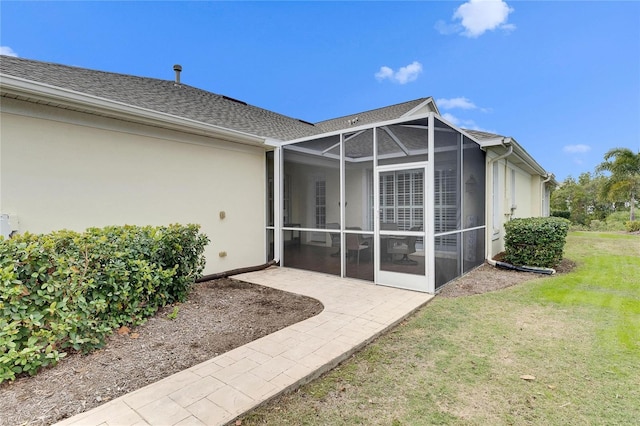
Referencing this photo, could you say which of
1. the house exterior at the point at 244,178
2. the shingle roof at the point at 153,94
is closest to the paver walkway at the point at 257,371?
the house exterior at the point at 244,178

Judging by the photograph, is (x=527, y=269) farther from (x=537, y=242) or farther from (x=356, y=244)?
(x=356, y=244)

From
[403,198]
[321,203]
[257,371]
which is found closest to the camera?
[257,371]

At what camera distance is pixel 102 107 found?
4641 mm

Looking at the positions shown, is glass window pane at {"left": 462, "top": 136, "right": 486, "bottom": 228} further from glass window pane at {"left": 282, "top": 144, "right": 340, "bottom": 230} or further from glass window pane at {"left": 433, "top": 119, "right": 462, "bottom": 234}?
glass window pane at {"left": 282, "top": 144, "right": 340, "bottom": 230}

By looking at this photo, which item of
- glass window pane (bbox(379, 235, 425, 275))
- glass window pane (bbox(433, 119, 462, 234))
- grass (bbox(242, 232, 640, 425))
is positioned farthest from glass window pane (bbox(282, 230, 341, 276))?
grass (bbox(242, 232, 640, 425))

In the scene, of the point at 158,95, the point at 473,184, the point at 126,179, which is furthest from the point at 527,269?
the point at 158,95

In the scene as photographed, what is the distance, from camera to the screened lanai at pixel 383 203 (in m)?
5.46

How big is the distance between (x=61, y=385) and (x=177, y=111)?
534cm

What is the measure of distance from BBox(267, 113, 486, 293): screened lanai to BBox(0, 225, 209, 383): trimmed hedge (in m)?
3.43

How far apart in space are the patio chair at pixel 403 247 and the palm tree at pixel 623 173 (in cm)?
2086

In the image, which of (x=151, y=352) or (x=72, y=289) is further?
(x=151, y=352)

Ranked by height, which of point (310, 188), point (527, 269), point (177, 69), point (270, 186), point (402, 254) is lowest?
point (527, 269)

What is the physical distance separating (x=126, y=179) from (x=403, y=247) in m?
5.20

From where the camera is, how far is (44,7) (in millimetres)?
7375
